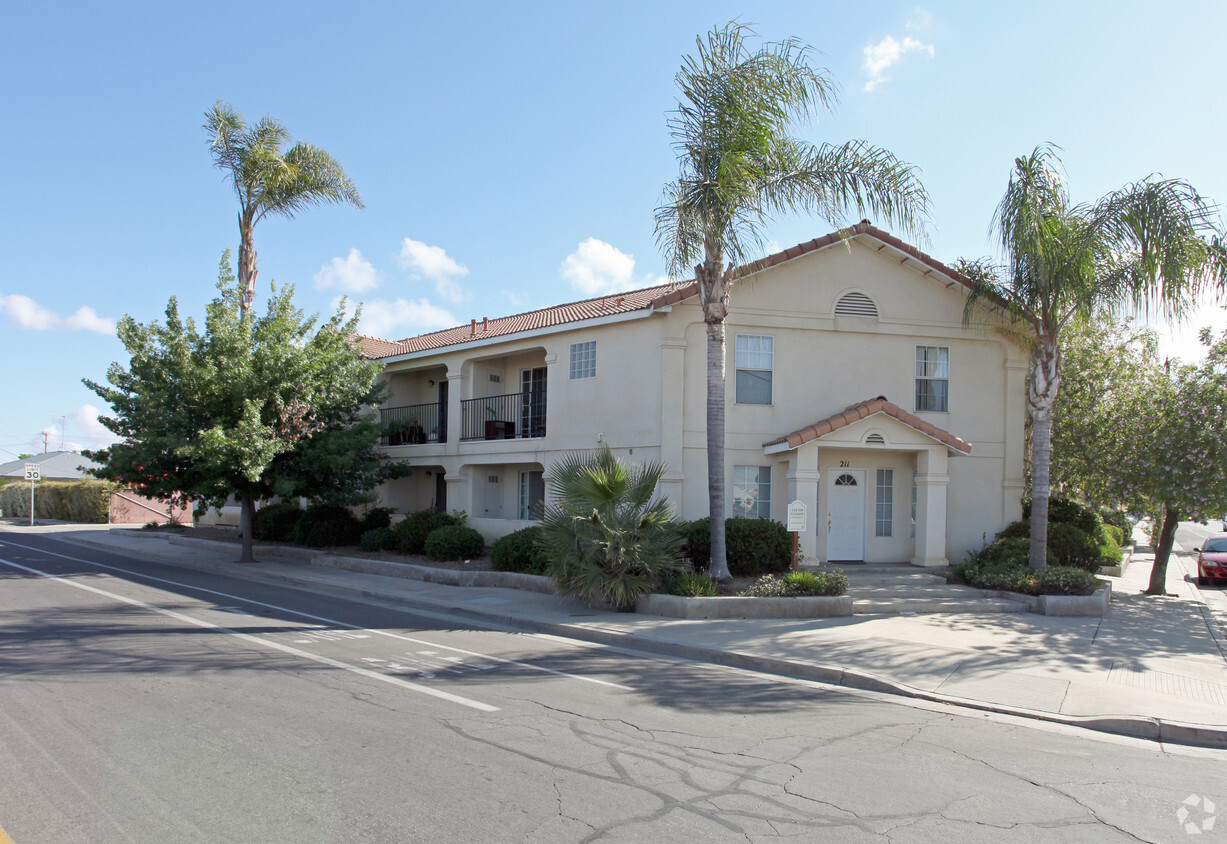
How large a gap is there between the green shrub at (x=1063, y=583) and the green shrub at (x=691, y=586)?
221 inches

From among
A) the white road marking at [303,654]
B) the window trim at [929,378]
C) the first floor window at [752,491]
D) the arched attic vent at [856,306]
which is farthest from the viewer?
the window trim at [929,378]

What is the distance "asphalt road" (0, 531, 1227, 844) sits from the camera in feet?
16.4

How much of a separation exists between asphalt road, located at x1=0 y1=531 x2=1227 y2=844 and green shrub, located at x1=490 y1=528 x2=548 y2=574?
6090mm

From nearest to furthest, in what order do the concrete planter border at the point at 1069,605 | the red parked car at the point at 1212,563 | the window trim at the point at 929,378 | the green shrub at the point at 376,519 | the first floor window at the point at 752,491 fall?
the concrete planter border at the point at 1069,605
the first floor window at the point at 752,491
the window trim at the point at 929,378
the red parked car at the point at 1212,563
the green shrub at the point at 376,519

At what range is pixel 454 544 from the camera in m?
19.0

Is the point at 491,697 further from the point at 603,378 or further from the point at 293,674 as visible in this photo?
the point at 603,378

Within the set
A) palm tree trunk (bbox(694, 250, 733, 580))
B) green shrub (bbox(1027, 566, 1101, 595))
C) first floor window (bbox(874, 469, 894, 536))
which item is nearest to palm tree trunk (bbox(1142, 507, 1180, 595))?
green shrub (bbox(1027, 566, 1101, 595))

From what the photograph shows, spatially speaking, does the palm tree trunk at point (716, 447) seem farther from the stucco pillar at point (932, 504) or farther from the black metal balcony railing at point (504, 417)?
the black metal balcony railing at point (504, 417)

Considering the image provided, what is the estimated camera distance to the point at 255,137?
78.0 feet

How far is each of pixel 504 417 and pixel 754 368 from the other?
24.3 feet

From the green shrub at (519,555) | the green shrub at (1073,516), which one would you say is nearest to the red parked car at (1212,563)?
the green shrub at (1073,516)

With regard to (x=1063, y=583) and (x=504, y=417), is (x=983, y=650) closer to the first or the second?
(x=1063, y=583)

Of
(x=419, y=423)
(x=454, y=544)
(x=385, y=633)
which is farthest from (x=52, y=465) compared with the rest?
(x=385, y=633)

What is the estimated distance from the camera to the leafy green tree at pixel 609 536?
13.3 metres
